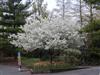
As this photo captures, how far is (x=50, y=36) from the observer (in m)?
26.3

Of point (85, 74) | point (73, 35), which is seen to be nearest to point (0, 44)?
point (73, 35)

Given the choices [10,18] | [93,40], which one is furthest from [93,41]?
[10,18]

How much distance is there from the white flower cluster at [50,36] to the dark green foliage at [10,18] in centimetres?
495

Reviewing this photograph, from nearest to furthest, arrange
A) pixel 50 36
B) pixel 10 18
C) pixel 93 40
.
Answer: pixel 50 36
pixel 93 40
pixel 10 18

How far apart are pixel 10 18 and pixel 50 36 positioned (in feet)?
39.4

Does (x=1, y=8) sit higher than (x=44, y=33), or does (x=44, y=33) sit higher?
(x=1, y=8)

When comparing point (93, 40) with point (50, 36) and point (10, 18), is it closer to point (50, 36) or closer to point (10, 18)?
point (50, 36)

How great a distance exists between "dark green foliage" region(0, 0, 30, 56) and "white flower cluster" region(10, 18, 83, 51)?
4.95 metres

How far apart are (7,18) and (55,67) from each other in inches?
581

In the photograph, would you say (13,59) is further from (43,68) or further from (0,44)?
(43,68)

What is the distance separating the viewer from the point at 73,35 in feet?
92.0

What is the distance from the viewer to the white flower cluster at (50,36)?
86.1 ft

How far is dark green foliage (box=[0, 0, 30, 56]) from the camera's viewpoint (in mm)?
35225

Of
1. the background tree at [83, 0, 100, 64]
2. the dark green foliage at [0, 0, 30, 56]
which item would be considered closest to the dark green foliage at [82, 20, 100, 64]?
the background tree at [83, 0, 100, 64]
